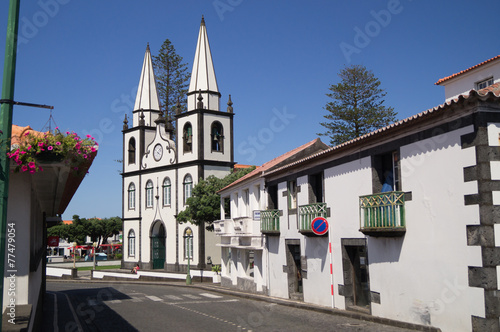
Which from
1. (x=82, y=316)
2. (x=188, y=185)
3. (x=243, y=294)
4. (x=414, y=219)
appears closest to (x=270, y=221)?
(x=243, y=294)

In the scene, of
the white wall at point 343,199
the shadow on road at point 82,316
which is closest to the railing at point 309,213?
the white wall at point 343,199

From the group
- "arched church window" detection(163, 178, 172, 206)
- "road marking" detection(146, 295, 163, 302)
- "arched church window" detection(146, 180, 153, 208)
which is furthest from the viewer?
"arched church window" detection(146, 180, 153, 208)

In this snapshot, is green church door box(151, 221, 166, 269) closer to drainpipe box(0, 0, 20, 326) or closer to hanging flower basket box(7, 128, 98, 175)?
hanging flower basket box(7, 128, 98, 175)

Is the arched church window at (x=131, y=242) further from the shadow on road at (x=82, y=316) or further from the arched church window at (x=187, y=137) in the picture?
the shadow on road at (x=82, y=316)

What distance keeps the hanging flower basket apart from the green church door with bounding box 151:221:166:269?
3887cm

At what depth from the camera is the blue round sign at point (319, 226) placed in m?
16.6

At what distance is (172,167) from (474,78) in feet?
83.3

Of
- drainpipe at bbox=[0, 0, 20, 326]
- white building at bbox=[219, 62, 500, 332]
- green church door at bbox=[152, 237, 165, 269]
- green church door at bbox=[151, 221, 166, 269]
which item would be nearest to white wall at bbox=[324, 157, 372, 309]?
white building at bbox=[219, 62, 500, 332]

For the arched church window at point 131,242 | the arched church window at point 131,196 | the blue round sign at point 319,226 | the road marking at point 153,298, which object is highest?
the arched church window at point 131,196

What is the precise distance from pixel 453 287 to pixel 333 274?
19.8ft

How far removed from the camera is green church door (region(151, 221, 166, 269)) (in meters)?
45.1

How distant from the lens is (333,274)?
16.5 meters

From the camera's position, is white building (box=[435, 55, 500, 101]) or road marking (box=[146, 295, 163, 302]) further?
white building (box=[435, 55, 500, 101])

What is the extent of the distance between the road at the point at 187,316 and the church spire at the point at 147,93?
30.2m
